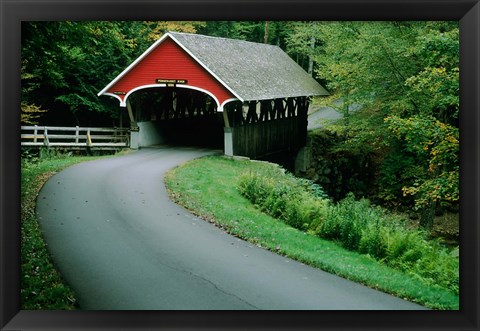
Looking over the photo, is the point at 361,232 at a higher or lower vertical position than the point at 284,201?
lower

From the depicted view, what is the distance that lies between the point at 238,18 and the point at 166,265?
3741 mm

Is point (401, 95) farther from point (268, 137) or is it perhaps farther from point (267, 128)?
point (268, 137)

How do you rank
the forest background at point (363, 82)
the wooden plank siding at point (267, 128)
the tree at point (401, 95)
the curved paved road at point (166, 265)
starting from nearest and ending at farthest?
the curved paved road at point (166, 265)
the forest background at point (363, 82)
the tree at point (401, 95)
the wooden plank siding at point (267, 128)

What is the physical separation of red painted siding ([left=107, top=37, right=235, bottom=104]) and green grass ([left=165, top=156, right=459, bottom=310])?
3.38 m

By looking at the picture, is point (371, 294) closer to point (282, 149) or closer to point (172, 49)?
point (172, 49)

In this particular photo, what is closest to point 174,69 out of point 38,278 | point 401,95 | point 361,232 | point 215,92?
point 215,92

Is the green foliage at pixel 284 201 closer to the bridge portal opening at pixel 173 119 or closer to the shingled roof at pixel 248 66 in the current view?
the shingled roof at pixel 248 66

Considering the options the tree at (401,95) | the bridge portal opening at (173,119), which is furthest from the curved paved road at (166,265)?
the bridge portal opening at (173,119)

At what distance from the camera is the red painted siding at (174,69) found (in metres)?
16.7

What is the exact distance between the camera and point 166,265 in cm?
768

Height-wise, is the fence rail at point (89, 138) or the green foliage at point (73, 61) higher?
the green foliage at point (73, 61)

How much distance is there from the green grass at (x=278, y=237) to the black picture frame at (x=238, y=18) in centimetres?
72
